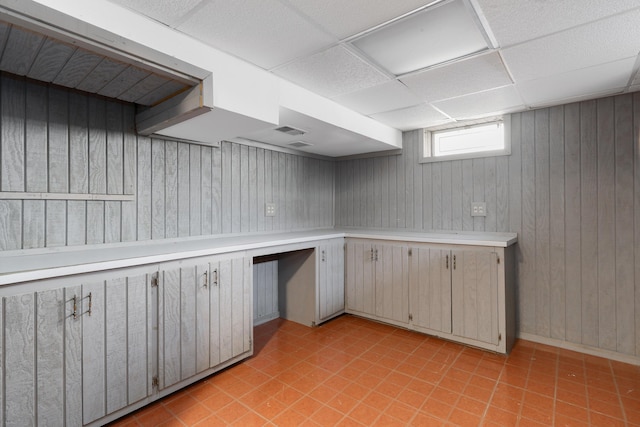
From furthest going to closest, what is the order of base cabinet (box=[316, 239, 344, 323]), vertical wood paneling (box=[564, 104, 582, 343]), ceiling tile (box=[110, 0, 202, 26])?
base cabinet (box=[316, 239, 344, 323]) → vertical wood paneling (box=[564, 104, 582, 343]) → ceiling tile (box=[110, 0, 202, 26])

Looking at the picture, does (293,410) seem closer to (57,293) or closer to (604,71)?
(57,293)

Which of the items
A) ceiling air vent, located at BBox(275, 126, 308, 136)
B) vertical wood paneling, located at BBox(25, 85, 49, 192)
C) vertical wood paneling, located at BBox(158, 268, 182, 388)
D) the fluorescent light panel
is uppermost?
the fluorescent light panel

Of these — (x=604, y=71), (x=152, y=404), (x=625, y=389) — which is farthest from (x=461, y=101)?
(x=152, y=404)

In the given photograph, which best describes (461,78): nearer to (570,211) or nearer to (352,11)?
(352,11)

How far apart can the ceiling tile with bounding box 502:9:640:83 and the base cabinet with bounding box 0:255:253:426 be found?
2490 millimetres

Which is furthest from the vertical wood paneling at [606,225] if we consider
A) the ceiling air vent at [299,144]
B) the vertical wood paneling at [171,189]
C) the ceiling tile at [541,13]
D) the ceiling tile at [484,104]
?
the vertical wood paneling at [171,189]

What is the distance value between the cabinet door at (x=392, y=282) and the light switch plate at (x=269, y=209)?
1.25m

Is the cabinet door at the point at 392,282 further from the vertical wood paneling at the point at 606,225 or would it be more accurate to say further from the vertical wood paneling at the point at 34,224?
the vertical wood paneling at the point at 34,224

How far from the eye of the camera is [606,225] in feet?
9.20

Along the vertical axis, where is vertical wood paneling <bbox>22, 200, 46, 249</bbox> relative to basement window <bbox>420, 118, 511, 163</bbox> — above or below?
below

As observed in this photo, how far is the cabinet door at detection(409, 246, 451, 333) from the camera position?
10.1 ft

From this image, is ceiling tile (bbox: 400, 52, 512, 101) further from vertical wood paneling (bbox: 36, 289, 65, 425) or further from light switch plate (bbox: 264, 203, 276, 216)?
vertical wood paneling (bbox: 36, 289, 65, 425)

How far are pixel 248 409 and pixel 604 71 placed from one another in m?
3.39

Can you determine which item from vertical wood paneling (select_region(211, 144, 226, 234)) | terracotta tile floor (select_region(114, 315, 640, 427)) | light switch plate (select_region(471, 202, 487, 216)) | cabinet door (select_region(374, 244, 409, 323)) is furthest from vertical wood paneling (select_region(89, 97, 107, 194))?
light switch plate (select_region(471, 202, 487, 216))
